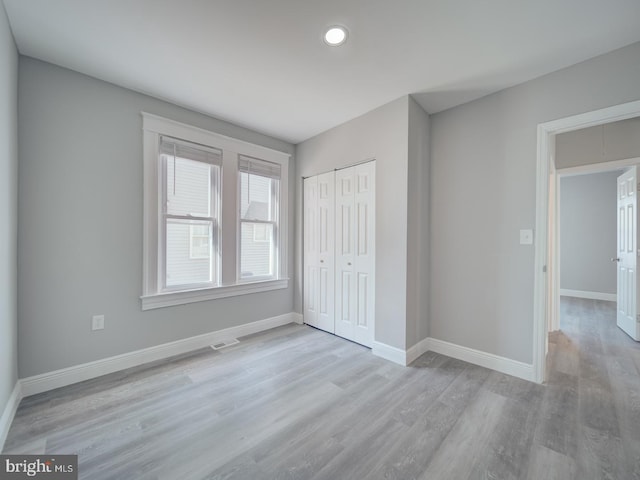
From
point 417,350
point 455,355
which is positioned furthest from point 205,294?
point 455,355

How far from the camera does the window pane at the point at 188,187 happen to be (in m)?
2.73

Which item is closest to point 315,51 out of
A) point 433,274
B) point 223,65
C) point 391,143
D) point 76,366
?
point 223,65

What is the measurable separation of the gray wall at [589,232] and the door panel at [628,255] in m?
2.07

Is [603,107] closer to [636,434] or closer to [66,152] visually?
[636,434]

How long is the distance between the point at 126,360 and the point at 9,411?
29.9 inches

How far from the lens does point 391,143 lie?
269 cm

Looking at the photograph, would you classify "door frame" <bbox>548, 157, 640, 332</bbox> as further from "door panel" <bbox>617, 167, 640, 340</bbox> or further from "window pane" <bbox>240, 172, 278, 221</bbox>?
"window pane" <bbox>240, 172, 278, 221</bbox>

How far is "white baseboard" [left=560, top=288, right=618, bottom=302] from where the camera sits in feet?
17.0

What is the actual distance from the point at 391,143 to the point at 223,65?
168 centimetres

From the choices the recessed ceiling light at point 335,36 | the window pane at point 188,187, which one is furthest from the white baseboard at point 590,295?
the window pane at point 188,187

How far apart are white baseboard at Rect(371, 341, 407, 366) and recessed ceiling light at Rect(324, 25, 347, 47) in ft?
8.80

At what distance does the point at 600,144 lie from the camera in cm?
326

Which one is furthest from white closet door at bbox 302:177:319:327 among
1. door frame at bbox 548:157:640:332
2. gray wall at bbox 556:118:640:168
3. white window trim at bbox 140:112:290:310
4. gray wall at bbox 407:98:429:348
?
gray wall at bbox 556:118:640:168

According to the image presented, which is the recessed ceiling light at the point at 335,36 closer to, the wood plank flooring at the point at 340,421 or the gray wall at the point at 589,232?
the wood plank flooring at the point at 340,421
